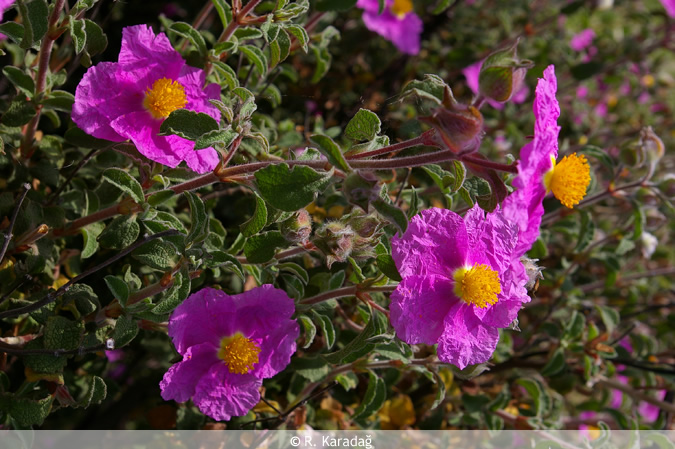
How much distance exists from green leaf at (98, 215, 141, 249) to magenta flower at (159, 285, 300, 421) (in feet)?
0.62

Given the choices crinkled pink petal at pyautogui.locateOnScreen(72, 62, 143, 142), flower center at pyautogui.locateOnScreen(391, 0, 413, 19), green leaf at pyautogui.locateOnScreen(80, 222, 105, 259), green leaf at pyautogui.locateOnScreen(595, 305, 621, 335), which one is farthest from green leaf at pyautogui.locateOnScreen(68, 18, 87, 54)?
green leaf at pyautogui.locateOnScreen(595, 305, 621, 335)

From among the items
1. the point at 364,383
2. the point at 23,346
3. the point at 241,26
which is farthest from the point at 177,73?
the point at 364,383

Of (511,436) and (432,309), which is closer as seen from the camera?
(432,309)

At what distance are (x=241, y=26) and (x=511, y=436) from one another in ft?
4.45

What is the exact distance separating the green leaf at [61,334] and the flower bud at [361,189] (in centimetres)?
64

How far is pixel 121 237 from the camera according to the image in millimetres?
1151

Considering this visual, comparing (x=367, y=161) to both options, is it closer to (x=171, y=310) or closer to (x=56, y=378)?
(x=171, y=310)

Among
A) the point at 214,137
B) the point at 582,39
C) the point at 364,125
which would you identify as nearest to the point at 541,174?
the point at 364,125

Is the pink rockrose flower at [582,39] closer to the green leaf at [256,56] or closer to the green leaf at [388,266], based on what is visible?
the green leaf at [256,56]

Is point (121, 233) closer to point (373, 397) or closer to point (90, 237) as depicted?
point (90, 237)

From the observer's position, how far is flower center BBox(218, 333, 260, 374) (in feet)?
3.82

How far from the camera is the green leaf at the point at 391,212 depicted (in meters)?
0.89

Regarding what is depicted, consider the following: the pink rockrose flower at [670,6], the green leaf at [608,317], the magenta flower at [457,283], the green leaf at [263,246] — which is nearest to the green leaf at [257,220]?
the green leaf at [263,246]

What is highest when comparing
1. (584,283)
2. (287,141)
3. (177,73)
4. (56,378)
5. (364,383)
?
(177,73)
